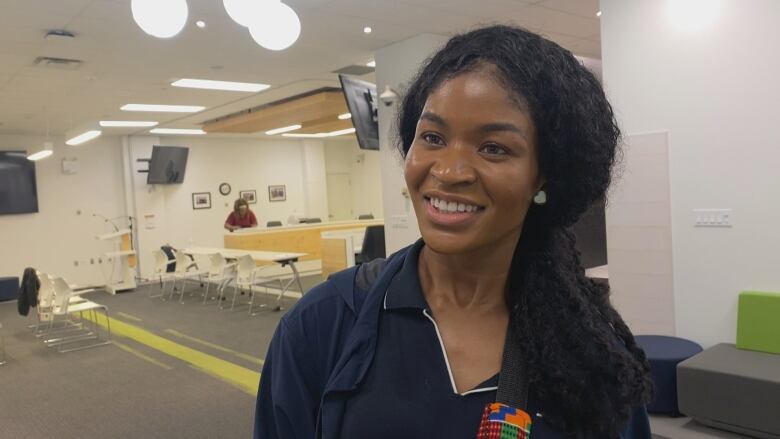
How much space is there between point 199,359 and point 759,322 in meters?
4.73

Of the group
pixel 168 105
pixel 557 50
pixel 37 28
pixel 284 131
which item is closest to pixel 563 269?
pixel 557 50

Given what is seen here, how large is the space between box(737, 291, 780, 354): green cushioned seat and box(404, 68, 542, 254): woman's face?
3.70 metres

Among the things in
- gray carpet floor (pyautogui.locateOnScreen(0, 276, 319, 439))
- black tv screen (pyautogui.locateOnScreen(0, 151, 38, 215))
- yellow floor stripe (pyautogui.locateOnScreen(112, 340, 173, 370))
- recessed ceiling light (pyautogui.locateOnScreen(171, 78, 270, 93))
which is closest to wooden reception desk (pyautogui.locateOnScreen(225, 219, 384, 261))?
gray carpet floor (pyautogui.locateOnScreen(0, 276, 319, 439))

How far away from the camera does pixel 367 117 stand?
6.60 metres

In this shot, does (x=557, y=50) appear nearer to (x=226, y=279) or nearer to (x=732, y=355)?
(x=732, y=355)

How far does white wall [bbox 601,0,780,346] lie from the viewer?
3832 mm

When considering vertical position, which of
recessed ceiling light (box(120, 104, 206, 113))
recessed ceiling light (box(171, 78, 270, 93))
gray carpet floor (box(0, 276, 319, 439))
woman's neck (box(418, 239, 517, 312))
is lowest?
gray carpet floor (box(0, 276, 319, 439))

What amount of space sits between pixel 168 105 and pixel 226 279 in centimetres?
278

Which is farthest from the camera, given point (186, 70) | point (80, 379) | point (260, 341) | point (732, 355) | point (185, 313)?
point (185, 313)

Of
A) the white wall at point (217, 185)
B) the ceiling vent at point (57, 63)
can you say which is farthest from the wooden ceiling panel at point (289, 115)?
the ceiling vent at point (57, 63)

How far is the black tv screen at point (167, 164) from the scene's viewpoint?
464 inches

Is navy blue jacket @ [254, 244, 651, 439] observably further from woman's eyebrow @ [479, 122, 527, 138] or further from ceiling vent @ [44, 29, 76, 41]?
ceiling vent @ [44, 29, 76, 41]

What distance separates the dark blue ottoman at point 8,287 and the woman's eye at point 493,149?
10843mm

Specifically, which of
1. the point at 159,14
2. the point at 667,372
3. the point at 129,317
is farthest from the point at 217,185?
the point at 159,14
